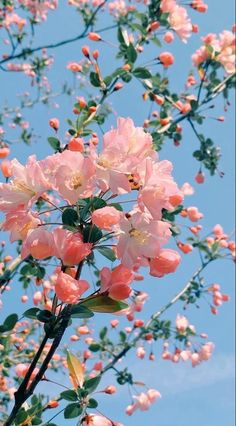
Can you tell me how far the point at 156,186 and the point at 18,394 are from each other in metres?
0.48

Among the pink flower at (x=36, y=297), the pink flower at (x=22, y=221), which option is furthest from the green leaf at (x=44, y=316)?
the pink flower at (x=36, y=297)

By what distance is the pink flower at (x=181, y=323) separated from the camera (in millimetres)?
4405

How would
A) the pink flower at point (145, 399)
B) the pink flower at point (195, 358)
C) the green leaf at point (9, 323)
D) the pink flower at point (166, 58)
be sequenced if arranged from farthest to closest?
the pink flower at point (195, 358) < the pink flower at point (145, 399) < the pink flower at point (166, 58) < the green leaf at point (9, 323)

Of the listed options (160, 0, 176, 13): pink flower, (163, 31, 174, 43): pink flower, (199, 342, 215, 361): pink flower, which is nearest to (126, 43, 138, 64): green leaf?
(160, 0, 176, 13): pink flower

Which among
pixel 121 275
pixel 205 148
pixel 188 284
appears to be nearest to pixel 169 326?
pixel 188 284

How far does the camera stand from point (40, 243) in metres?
0.93

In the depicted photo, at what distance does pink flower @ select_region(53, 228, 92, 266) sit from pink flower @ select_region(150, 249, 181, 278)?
0.50 ft

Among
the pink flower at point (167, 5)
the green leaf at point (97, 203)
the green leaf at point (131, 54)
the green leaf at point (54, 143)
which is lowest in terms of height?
the green leaf at point (97, 203)

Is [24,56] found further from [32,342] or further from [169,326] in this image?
[32,342]

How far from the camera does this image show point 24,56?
12.9ft

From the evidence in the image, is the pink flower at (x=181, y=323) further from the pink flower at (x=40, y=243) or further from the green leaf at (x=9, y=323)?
the pink flower at (x=40, y=243)

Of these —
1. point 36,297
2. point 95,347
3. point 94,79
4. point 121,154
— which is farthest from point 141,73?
point 95,347

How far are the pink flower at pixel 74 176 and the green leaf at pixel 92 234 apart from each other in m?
0.06

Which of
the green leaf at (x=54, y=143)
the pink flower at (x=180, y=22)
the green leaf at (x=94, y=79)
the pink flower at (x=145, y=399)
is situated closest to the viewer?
the green leaf at (x=54, y=143)
